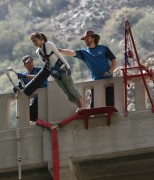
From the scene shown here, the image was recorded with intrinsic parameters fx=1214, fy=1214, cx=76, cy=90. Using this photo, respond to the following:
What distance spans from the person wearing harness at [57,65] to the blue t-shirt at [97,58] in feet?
1.97

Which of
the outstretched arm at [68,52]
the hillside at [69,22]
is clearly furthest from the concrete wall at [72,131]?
the hillside at [69,22]

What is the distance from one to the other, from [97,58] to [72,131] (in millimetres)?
1389

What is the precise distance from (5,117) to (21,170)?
2.96 ft

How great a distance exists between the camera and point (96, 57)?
1986cm

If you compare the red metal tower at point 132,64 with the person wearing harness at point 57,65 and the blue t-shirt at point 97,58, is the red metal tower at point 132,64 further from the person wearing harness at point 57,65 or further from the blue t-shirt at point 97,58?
the person wearing harness at point 57,65

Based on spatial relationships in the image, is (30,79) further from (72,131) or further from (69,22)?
(69,22)

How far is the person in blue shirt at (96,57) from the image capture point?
19.7 metres

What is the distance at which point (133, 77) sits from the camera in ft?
63.0

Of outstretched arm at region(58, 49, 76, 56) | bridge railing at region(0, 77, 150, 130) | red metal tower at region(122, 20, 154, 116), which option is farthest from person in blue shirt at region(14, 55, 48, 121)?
red metal tower at region(122, 20, 154, 116)

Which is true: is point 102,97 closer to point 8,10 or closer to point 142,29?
point 142,29

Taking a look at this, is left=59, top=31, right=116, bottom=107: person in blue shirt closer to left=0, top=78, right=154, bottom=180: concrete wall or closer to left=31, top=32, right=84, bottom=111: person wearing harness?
left=0, top=78, right=154, bottom=180: concrete wall

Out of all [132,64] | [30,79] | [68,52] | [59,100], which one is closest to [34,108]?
[59,100]

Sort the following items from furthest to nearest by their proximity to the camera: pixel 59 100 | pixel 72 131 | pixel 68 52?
1. pixel 68 52
2. pixel 59 100
3. pixel 72 131

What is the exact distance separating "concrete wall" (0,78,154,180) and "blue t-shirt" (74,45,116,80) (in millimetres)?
Answer: 373
